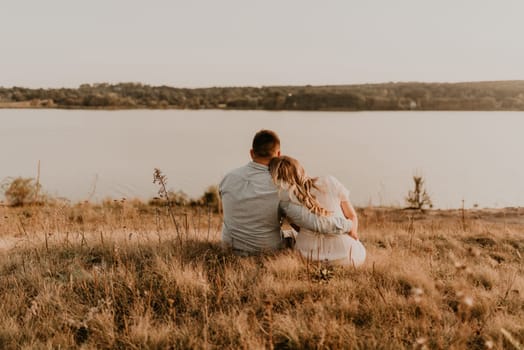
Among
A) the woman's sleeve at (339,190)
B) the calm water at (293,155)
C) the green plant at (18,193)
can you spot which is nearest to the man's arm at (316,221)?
the woman's sleeve at (339,190)

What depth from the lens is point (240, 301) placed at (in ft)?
11.1

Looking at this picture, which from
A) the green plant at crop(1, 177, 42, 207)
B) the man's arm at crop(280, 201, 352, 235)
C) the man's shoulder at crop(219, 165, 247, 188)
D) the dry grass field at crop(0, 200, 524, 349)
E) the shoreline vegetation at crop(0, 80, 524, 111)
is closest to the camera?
the dry grass field at crop(0, 200, 524, 349)

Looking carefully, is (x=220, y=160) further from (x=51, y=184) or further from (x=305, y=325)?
(x=305, y=325)

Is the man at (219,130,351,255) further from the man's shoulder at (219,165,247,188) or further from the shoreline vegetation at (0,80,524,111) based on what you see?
the shoreline vegetation at (0,80,524,111)

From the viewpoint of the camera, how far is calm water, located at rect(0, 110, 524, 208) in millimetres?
22359

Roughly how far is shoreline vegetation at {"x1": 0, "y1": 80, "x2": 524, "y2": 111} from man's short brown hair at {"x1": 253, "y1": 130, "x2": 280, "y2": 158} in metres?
65.2

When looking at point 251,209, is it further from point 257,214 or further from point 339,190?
point 339,190

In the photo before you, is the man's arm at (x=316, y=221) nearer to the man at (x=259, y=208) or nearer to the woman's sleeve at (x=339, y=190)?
the man at (x=259, y=208)

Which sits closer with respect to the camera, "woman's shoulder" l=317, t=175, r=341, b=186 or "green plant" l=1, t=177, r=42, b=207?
"woman's shoulder" l=317, t=175, r=341, b=186

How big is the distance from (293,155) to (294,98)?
1527 inches

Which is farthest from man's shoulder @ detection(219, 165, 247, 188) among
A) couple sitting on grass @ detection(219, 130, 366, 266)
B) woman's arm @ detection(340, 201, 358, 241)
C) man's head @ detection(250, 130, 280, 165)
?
woman's arm @ detection(340, 201, 358, 241)

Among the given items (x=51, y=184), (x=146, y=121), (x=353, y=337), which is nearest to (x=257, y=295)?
(x=353, y=337)

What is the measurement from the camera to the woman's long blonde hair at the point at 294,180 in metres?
3.94

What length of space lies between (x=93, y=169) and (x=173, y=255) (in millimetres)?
25448
